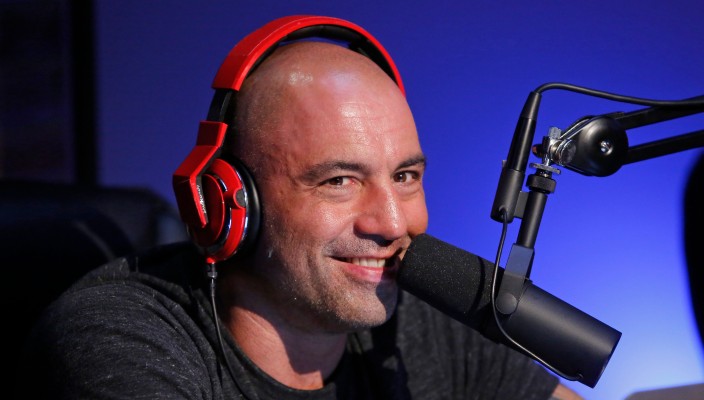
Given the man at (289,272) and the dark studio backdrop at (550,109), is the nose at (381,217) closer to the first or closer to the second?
the man at (289,272)

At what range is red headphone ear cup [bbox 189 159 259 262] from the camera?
41.3 inches

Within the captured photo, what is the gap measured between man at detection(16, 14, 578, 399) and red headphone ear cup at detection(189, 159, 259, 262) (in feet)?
0.14

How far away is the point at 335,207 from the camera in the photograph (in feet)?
3.59

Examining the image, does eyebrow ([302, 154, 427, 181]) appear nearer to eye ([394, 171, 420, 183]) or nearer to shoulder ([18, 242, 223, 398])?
eye ([394, 171, 420, 183])

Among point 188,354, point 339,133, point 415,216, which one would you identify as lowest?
point 188,354

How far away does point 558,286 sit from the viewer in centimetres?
140

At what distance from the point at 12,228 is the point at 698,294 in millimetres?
1133

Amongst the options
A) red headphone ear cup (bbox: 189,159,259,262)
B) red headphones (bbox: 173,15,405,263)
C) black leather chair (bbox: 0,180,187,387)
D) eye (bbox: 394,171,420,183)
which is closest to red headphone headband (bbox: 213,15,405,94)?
red headphones (bbox: 173,15,405,263)

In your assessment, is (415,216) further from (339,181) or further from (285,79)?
(285,79)

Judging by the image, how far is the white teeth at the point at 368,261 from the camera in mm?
1103

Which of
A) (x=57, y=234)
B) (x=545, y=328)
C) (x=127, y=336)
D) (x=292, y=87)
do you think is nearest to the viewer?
(x=545, y=328)

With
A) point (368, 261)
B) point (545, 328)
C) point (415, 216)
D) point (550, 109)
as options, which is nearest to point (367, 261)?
point (368, 261)

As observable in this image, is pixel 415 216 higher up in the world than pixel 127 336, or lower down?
higher up

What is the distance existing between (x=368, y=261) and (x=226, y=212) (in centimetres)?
21
